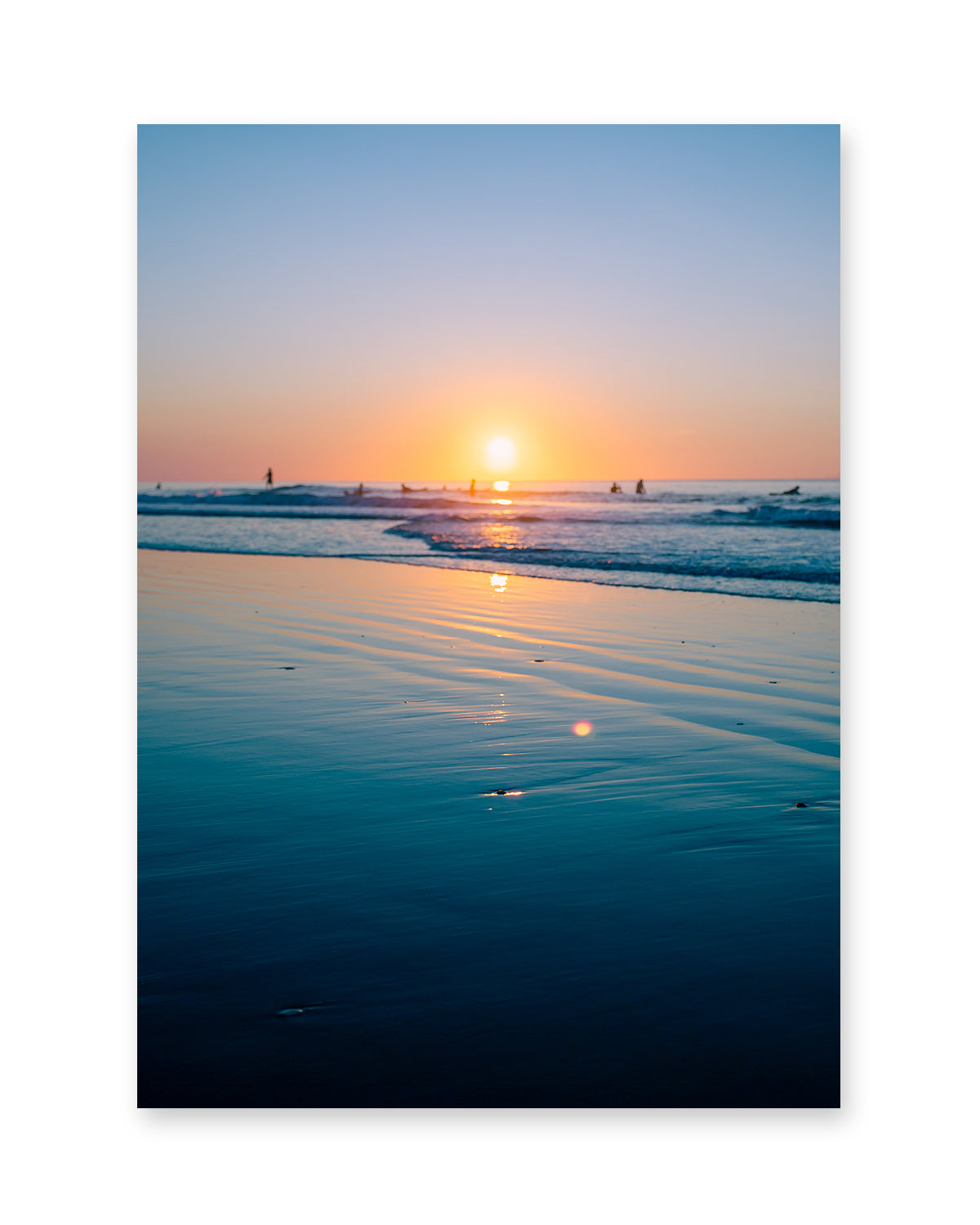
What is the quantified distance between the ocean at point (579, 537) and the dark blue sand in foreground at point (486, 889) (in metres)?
1.33

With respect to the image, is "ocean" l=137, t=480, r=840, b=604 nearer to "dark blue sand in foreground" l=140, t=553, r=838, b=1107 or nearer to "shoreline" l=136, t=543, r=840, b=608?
"shoreline" l=136, t=543, r=840, b=608

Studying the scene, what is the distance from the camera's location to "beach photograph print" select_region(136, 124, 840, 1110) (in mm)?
2510

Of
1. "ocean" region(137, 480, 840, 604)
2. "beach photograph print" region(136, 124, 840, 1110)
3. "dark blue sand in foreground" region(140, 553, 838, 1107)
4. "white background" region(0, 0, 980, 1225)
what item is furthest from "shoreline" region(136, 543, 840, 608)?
"white background" region(0, 0, 980, 1225)

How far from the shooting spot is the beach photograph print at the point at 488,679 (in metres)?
2.51

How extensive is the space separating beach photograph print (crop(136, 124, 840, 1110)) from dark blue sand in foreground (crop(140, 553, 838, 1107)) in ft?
0.04

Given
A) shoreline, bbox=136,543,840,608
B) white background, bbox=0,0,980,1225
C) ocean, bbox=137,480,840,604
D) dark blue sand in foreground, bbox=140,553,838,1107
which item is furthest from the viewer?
ocean, bbox=137,480,840,604

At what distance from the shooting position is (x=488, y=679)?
544 cm
